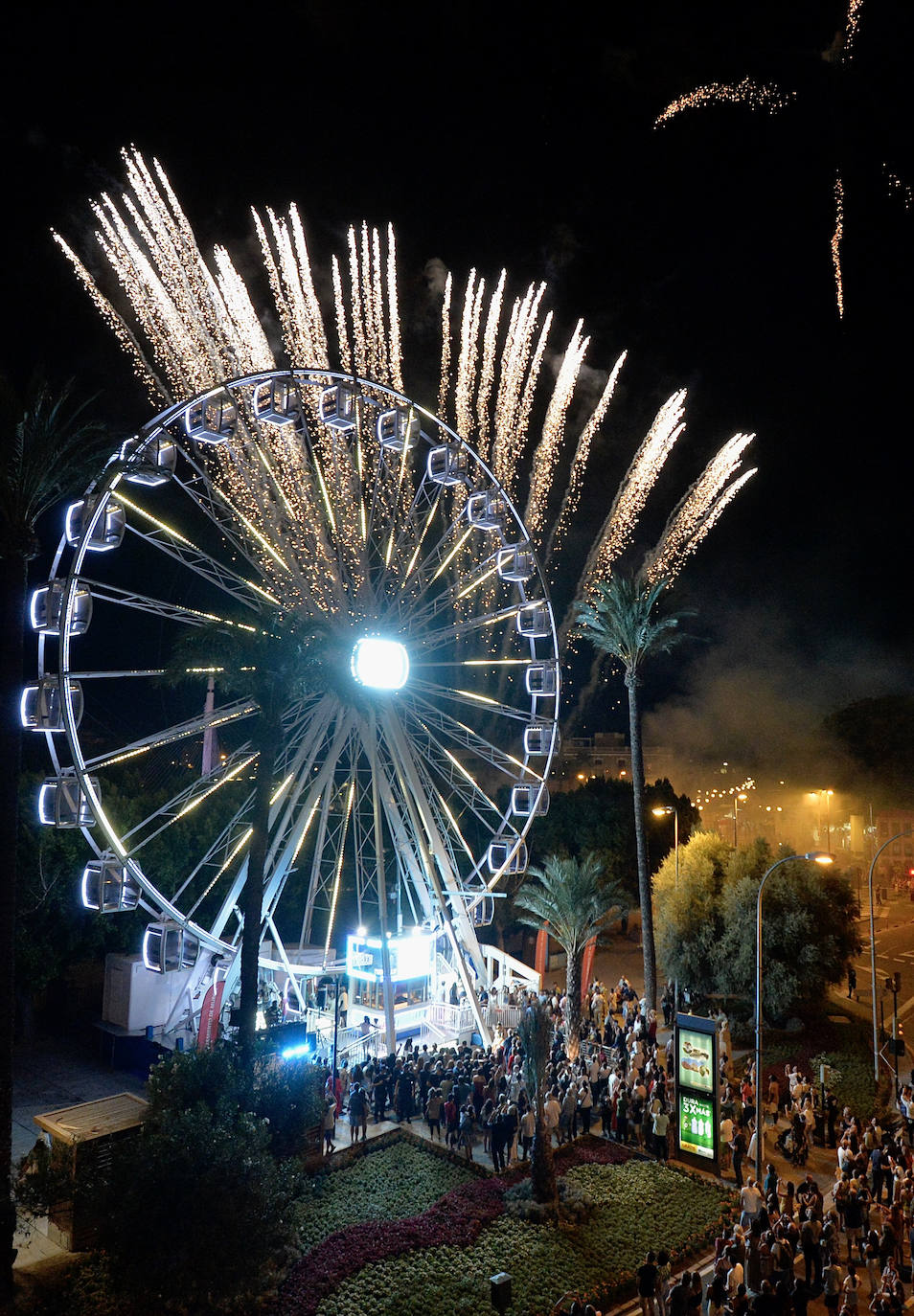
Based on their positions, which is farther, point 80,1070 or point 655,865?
point 655,865

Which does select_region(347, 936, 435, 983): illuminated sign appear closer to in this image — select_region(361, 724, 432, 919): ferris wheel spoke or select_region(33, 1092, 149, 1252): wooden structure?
select_region(361, 724, 432, 919): ferris wheel spoke

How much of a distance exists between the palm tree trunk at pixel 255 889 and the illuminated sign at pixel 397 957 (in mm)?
10280

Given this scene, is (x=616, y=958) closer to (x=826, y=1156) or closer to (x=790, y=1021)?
(x=790, y=1021)

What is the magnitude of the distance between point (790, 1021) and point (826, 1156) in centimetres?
A: 1243

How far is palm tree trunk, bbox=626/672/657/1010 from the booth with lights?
6.86 meters

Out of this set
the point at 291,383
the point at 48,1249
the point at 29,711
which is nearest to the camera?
the point at 48,1249

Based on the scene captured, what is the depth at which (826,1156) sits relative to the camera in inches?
797

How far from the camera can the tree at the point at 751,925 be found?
1257 inches

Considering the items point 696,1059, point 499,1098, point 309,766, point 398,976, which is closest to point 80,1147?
point 499,1098

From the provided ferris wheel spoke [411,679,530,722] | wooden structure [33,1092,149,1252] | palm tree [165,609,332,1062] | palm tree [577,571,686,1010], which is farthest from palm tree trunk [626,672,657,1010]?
wooden structure [33,1092,149,1252]

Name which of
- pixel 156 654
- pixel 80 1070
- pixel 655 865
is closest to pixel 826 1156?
pixel 80 1070

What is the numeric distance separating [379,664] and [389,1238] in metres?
12.8

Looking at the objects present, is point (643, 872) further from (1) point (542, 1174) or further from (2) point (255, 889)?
(2) point (255, 889)

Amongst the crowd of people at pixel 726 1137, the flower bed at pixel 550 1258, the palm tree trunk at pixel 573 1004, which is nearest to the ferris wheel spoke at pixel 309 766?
the crowd of people at pixel 726 1137
